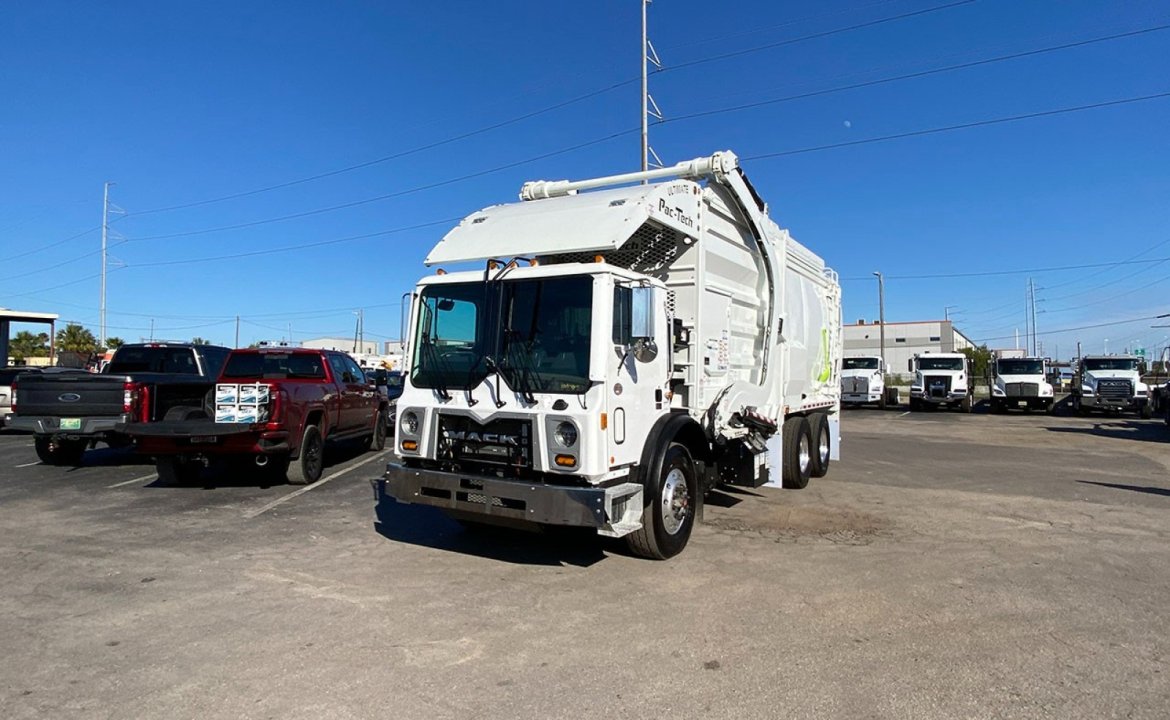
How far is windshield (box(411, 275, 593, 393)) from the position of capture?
5.56 metres

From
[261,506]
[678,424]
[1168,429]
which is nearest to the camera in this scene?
[678,424]

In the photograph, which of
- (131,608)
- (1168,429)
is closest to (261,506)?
(131,608)

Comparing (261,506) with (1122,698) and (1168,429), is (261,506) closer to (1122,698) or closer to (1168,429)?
(1122,698)

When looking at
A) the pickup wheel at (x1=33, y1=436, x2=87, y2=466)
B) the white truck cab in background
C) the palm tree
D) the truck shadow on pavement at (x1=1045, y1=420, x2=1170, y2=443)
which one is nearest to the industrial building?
the white truck cab in background

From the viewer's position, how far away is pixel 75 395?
10.4 metres

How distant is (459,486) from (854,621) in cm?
309

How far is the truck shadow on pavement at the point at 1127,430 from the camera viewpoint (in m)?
18.6

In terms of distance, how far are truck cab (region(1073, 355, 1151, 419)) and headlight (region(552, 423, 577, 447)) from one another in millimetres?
28291

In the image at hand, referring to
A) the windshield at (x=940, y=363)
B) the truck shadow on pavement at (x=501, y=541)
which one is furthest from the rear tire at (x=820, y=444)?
the windshield at (x=940, y=363)

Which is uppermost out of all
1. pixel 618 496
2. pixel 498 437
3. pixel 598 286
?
pixel 598 286

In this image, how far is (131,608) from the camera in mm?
4961

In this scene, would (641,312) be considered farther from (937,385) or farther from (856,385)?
(937,385)

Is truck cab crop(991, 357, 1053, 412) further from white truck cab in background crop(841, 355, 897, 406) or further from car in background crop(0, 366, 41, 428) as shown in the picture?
car in background crop(0, 366, 41, 428)

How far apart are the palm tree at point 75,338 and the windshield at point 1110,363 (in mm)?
64378
